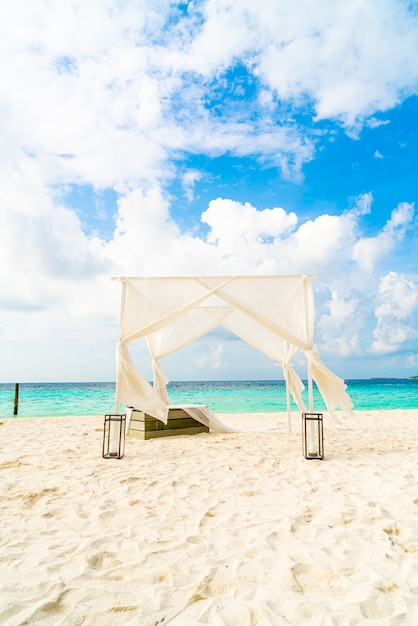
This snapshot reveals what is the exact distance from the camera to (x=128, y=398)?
548 cm

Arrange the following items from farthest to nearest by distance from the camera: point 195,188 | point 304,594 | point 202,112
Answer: point 195,188 < point 202,112 < point 304,594

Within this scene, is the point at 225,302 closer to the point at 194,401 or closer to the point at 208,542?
the point at 208,542

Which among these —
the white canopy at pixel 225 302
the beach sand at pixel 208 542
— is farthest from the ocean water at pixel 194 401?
the beach sand at pixel 208 542

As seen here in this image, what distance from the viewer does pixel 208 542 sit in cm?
253

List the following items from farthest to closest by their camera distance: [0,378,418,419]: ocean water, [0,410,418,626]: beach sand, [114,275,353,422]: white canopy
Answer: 1. [0,378,418,419]: ocean water
2. [114,275,353,422]: white canopy
3. [0,410,418,626]: beach sand

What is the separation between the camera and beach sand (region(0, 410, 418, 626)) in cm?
180

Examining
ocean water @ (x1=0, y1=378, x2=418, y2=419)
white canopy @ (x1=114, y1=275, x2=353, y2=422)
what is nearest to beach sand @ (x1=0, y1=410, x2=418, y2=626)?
white canopy @ (x1=114, y1=275, x2=353, y2=422)

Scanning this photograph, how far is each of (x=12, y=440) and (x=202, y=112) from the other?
7063mm

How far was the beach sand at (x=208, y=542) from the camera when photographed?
180cm

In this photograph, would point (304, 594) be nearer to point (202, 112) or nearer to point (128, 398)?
point (128, 398)

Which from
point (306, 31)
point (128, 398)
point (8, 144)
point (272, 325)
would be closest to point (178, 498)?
point (128, 398)

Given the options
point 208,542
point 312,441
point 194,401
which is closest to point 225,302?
point 312,441

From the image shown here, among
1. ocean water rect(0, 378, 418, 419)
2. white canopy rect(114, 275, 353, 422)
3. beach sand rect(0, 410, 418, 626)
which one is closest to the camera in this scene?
beach sand rect(0, 410, 418, 626)

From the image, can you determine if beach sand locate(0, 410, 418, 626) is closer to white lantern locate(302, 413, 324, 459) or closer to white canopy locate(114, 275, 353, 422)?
white lantern locate(302, 413, 324, 459)
